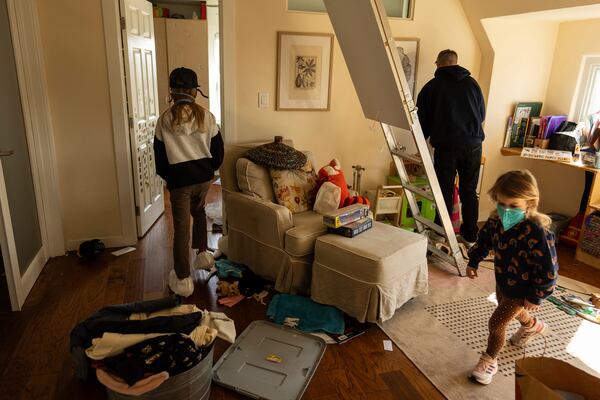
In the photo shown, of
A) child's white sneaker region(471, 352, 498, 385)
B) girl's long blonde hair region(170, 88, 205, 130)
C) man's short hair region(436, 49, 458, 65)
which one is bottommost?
child's white sneaker region(471, 352, 498, 385)

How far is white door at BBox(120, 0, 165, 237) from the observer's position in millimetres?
3346

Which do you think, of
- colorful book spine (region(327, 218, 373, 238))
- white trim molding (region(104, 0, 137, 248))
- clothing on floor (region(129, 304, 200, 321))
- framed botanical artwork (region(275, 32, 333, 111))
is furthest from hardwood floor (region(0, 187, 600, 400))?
framed botanical artwork (region(275, 32, 333, 111))

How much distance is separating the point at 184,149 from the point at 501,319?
1938 mm

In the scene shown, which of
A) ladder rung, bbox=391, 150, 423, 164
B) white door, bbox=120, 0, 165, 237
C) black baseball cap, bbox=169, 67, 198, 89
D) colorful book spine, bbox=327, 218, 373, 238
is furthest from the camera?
white door, bbox=120, 0, 165, 237

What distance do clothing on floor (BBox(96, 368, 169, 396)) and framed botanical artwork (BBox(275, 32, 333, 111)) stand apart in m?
2.47

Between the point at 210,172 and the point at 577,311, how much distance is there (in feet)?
8.15

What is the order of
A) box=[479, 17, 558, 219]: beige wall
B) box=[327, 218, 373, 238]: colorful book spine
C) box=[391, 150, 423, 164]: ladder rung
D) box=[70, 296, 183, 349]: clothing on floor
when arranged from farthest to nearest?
1. box=[479, 17, 558, 219]: beige wall
2. box=[391, 150, 423, 164]: ladder rung
3. box=[327, 218, 373, 238]: colorful book spine
4. box=[70, 296, 183, 349]: clothing on floor

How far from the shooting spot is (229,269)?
3029 millimetres

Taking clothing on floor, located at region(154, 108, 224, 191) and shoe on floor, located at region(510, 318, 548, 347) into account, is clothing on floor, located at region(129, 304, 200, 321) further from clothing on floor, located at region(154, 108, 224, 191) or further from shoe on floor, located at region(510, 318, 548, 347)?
shoe on floor, located at region(510, 318, 548, 347)

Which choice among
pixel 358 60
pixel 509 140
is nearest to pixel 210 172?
pixel 358 60

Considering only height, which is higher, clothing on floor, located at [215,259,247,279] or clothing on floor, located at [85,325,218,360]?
clothing on floor, located at [85,325,218,360]

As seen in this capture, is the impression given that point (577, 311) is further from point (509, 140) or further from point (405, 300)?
point (509, 140)

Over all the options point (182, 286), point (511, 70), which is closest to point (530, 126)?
point (511, 70)

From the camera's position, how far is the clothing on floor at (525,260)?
1.91 m
